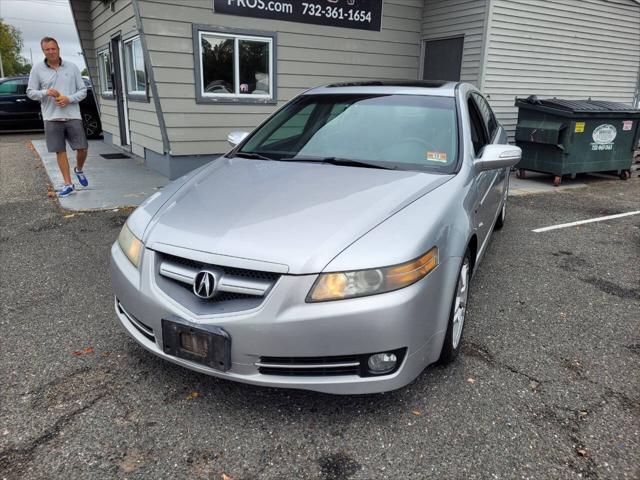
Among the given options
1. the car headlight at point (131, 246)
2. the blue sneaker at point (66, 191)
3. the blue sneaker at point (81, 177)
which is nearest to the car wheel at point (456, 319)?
the car headlight at point (131, 246)

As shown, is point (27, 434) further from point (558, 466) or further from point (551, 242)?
point (551, 242)

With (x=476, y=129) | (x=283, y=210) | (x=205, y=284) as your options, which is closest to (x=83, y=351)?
(x=205, y=284)

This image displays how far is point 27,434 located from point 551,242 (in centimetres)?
493

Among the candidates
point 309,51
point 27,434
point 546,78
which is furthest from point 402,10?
point 27,434

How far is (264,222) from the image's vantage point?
2.33 m

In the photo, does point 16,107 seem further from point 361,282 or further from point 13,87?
point 361,282

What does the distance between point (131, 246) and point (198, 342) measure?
2.32 ft

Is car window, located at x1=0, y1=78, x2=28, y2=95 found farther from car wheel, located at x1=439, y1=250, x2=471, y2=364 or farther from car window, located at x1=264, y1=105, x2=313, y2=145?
car wheel, located at x1=439, y1=250, x2=471, y2=364

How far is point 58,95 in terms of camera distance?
6.01 m

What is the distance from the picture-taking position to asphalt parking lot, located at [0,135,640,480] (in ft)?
6.78

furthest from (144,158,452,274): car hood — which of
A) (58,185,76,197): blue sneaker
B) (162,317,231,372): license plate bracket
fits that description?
(58,185,76,197): blue sneaker

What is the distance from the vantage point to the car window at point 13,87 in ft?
46.3

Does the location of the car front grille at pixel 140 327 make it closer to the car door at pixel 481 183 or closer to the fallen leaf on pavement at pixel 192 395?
the fallen leaf on pavement at pixel 192 395

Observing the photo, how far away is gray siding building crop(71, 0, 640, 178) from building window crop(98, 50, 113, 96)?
7 centimetres
